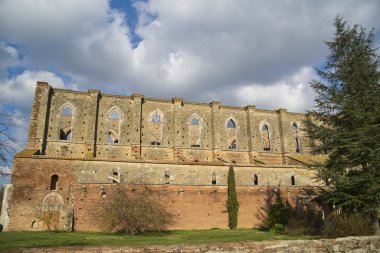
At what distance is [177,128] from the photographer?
101 feet

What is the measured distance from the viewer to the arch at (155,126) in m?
30.6

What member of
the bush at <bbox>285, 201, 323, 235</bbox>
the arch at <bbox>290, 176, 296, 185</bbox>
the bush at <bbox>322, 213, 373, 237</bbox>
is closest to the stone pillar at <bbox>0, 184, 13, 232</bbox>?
the bush at <bbox>285, 201, 323, 235</bbox>

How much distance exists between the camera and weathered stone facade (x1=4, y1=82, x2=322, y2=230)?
19.9 metres

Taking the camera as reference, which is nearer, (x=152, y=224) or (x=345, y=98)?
(x=345, y=98)

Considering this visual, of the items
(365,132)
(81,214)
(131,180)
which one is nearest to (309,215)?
(365,132)

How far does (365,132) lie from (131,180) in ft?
51.4

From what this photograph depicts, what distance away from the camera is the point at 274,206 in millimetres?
22156

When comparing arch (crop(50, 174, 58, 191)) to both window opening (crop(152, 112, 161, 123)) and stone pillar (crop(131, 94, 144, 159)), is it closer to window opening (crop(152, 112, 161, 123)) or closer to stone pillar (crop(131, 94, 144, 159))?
stone pillar (crop(131, 94, 144, 159))

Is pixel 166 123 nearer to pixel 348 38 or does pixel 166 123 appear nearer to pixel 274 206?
pixel 274 206

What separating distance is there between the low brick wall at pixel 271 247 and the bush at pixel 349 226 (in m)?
→ 1.18

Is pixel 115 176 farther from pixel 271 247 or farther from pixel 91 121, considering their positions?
pixel 271 247

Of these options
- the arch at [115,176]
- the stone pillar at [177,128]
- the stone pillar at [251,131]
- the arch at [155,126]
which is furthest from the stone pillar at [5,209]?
the stone pillar at [251,131]

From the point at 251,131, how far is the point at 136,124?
490 inches

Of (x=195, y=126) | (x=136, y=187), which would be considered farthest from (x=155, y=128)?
(x=136, y=187)
